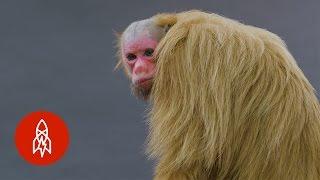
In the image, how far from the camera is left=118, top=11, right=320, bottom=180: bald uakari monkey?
2846 mm

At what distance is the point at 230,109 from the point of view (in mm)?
2924

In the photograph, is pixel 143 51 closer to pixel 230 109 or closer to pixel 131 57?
pixel 131 57

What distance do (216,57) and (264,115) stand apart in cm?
34

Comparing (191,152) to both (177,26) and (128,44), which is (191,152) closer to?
(177,26)

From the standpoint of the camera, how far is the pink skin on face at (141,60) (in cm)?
335

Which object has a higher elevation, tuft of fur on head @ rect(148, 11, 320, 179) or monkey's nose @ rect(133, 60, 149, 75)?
monkey's nose @ rect(133, 60, 149, 75)

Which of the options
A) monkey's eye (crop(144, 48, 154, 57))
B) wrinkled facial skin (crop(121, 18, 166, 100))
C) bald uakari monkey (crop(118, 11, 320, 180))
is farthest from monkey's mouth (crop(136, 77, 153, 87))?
bald uakari monkey (crop(118, 11, 320, 180))

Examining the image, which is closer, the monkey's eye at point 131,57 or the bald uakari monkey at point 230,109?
the bald uakari monkey at point 230,109

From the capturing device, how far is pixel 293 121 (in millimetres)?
2859

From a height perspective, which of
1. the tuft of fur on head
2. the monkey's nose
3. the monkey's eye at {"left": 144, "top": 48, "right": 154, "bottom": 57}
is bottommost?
the tuft of fur on head

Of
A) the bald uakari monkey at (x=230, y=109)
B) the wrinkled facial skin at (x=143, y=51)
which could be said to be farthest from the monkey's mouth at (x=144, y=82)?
the bald uakari monkey at (x=230, y=109)

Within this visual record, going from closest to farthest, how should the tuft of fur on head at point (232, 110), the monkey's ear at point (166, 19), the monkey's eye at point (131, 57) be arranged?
the tuft of fur on head at point (232, 110) → the monkey's ear at point (166, 19) → the monkey's eye at point (131, 57)

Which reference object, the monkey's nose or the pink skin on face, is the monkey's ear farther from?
the monkey's nose

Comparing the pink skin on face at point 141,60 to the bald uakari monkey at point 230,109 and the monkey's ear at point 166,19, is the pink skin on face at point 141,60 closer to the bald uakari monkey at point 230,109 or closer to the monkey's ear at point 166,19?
the monkey's ear at point 166,19
